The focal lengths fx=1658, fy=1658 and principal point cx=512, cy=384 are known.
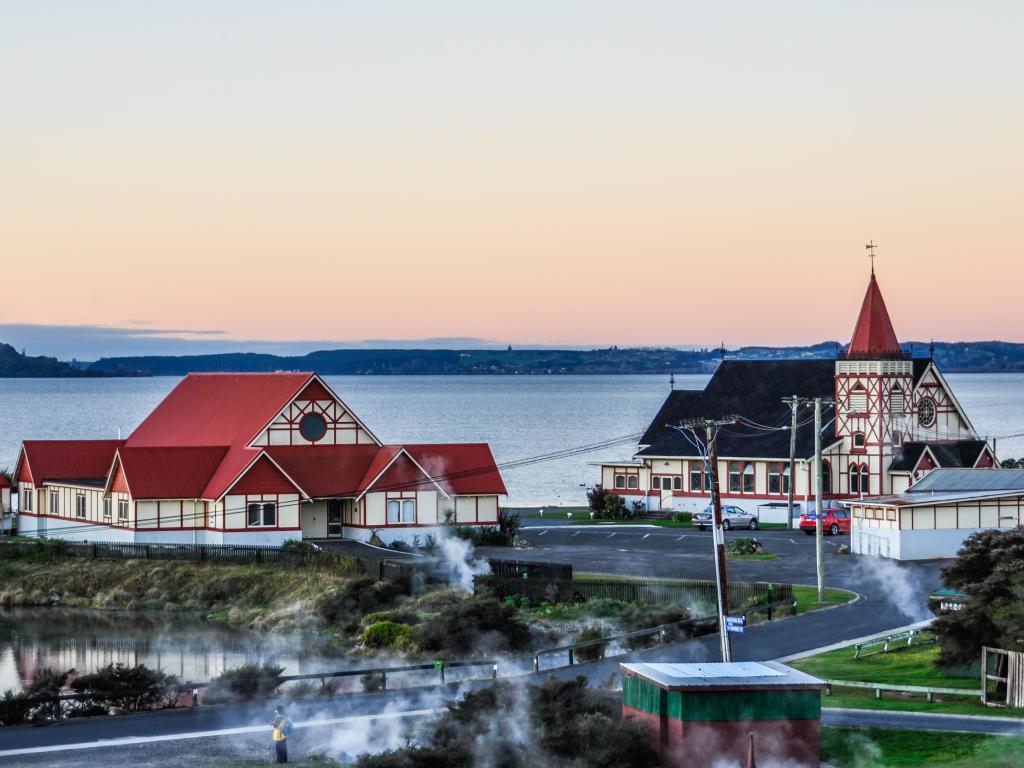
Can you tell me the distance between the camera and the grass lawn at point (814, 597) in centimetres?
4675

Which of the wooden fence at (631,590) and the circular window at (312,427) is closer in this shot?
the wooden fence at (631,590)

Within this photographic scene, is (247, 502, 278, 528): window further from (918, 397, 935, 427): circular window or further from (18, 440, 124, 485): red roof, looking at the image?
(918, 397, 935, 427): circular window

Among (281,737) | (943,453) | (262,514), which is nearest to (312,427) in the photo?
(262,514)

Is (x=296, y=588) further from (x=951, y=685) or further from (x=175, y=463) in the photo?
(x=951, y=685)

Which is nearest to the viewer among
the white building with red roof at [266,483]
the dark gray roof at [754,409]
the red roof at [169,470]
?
the white building with red roof at [266,483]

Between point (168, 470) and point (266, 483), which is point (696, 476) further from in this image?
point (168, 470)

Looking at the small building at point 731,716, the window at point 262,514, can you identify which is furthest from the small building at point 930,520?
the small building at point 731,716

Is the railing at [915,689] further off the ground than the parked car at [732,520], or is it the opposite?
the parked car at [732,520]

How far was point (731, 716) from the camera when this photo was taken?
27.8 meters

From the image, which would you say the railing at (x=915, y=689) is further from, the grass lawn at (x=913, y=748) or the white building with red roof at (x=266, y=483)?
the white building with red roof at (x=266, y=483)

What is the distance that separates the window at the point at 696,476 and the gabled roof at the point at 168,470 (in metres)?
22.9

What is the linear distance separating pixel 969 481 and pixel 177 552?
29.8 m

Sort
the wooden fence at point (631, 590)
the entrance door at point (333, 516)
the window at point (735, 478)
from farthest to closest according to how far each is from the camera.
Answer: the window at point (735, 478), the entrance door at point (333, 516), the wooden fence at point (631, 590)

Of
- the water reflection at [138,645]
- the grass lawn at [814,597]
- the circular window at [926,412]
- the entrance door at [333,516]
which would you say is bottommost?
the water reflection at [138,645]
